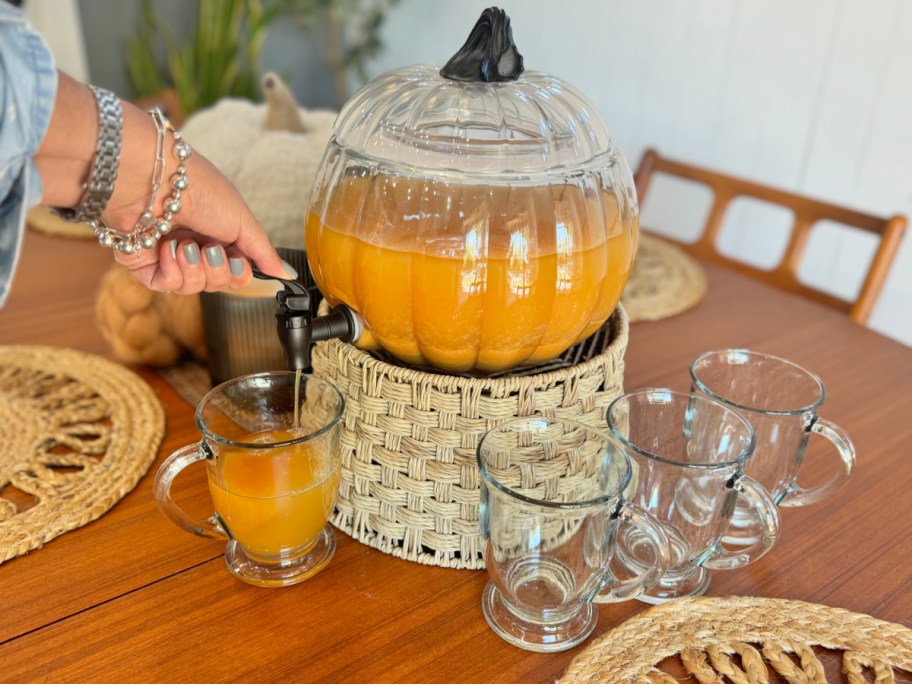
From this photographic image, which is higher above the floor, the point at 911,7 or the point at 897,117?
the point at 911,7

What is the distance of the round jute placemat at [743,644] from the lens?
0.47 m

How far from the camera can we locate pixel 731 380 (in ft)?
2.13

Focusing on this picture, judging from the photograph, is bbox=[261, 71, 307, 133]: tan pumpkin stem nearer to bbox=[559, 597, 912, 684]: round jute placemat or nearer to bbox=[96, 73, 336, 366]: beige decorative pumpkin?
bbox=[96, 73, 336, 366]: beige decorative pumpkin

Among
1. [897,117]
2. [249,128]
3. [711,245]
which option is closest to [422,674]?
[249,128]

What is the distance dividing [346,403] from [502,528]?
155 millimetres

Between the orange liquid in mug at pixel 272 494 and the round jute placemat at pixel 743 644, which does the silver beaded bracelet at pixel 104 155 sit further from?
the round jute placemat at pixel 743 644

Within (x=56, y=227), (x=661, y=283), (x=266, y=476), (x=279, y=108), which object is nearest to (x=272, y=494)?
(x=266, y=476)

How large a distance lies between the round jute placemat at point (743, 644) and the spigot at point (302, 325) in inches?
10.3

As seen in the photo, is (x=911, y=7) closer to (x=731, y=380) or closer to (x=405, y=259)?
(x=731, y=380)

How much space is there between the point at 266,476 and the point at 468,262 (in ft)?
0.63

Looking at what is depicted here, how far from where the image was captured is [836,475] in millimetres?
575

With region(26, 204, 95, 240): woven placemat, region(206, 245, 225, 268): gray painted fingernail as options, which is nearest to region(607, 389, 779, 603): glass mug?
region(206, 245, 225, 268): gray painted fingernail

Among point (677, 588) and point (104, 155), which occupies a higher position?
point (104, 155)

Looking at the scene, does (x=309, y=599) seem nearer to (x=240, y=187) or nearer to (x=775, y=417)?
(x=775, y=417)
